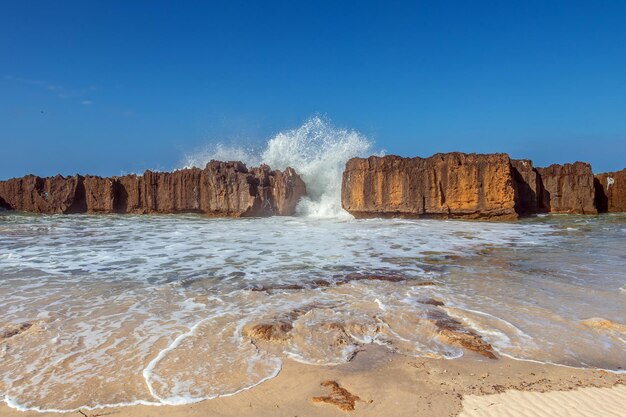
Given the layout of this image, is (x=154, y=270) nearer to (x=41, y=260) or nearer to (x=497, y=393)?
(x=41, y=260)

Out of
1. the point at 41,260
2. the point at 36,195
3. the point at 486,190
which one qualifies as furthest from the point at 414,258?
the point at 36,195

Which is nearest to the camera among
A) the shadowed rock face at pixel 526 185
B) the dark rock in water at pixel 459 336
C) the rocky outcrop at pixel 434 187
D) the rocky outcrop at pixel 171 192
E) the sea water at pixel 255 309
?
the sea water at pixel 255 309

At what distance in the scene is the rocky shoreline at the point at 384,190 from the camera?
546 inches

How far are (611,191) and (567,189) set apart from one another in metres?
1.97

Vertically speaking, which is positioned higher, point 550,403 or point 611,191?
point 611,191

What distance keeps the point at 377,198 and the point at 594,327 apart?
11.6 m

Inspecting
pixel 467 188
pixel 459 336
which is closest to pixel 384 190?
pixel 467 188

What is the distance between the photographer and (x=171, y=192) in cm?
1816

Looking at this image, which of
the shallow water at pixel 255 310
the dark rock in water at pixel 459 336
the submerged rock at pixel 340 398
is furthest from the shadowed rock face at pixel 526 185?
the submerged rock at pixel 340 398

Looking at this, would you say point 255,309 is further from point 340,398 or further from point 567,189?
point 567,189

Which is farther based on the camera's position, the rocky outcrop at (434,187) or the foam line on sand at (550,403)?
the rocky outcrop at (434,187)

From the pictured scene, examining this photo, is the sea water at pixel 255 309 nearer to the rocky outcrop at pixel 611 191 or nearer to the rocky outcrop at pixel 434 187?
the rocky outcrop at pixel 434 187

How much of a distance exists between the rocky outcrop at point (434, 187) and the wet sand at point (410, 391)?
11659 millimetres

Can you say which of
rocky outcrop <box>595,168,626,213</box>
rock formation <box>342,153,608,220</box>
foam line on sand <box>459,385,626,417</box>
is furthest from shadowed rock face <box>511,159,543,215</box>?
foam line on sand <box>459,385,626,417</box>
